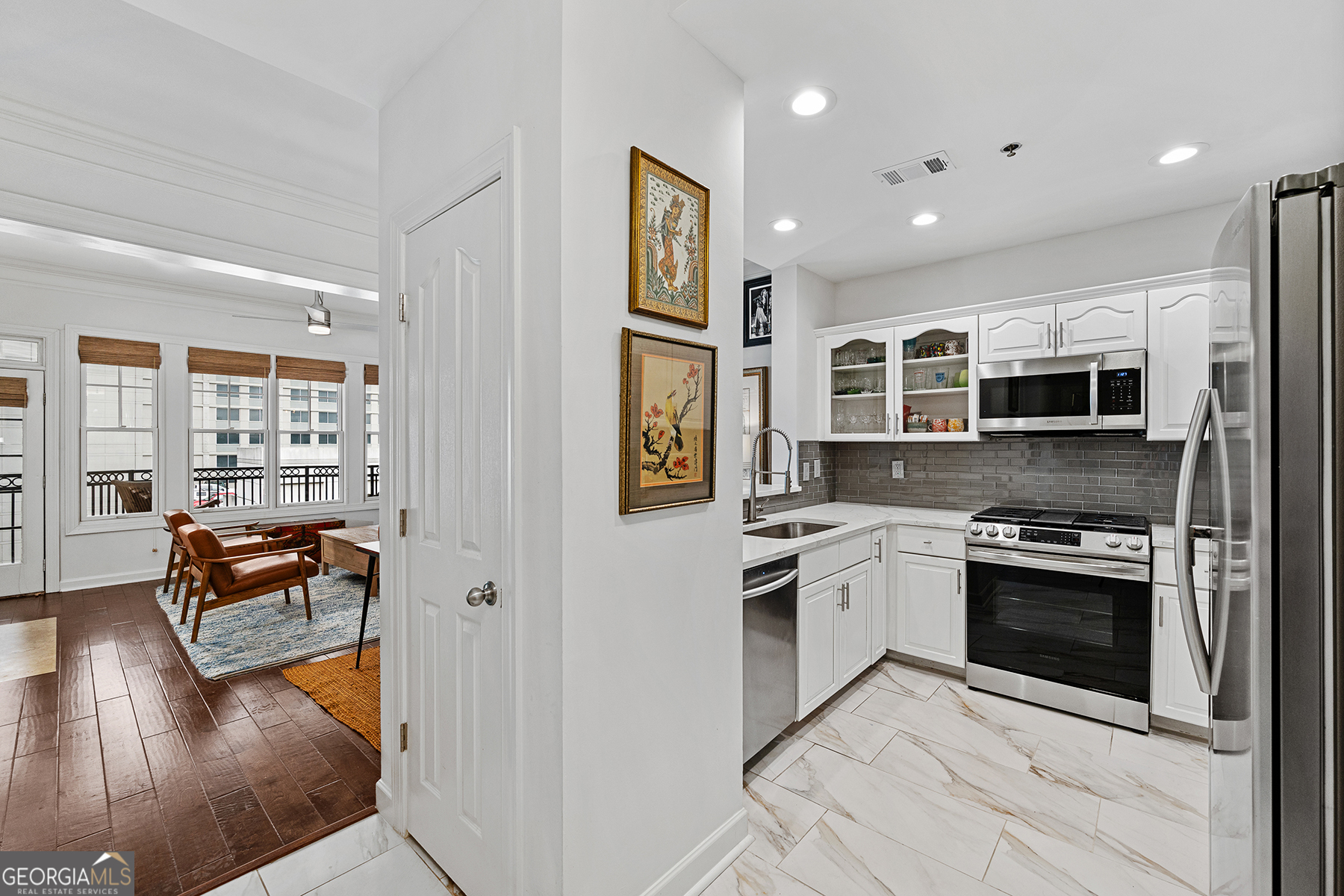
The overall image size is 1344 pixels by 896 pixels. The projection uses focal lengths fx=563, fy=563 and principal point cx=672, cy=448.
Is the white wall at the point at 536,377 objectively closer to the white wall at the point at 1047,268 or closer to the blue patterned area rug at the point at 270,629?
the blue patterned area rug at the point at 270,629

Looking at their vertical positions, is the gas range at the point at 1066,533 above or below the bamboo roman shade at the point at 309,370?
below

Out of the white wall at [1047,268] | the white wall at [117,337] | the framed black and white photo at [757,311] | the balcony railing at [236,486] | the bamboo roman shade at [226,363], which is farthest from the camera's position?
the bamboo roman shade at [226,363]

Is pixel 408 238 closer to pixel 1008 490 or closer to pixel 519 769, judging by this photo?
pixel 519 769

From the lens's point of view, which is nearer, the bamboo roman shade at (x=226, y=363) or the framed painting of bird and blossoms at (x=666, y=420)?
the framed painting of bird and blossoms at (x=666, y=420)

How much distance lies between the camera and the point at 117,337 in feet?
17.2

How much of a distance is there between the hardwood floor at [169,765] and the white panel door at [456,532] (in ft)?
2.03

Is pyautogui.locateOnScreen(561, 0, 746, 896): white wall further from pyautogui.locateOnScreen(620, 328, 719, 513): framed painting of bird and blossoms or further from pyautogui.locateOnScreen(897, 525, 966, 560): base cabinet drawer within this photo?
pyautogui.locateOnScreen(897, 525, 966, 560): base cabinet drawer

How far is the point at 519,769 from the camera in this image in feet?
4.79

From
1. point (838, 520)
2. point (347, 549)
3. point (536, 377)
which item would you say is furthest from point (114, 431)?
point (838, 520)

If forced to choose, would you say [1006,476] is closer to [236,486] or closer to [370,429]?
[370,429]

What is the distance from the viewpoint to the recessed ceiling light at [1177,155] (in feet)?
8.00

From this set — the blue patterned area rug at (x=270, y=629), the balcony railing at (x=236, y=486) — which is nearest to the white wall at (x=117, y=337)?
the balcony railing at (x=236, y=486)

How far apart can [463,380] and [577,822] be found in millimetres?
1243

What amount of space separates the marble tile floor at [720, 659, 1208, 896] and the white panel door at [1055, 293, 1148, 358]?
6.48 ft
